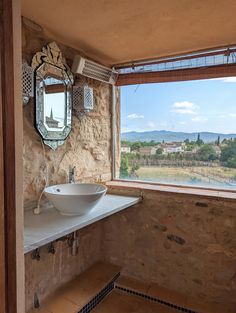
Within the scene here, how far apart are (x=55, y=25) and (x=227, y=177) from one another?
1922mm

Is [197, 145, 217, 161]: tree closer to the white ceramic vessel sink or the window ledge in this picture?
the window ledge

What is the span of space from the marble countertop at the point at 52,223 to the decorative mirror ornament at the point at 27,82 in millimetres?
819

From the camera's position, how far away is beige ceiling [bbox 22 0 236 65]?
1505mm

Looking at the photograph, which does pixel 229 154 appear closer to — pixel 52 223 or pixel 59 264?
pixel 52 223

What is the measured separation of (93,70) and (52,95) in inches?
20.5

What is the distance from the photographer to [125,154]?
2.78m

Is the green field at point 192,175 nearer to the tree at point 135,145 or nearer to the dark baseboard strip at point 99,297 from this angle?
the tree at point 135,145

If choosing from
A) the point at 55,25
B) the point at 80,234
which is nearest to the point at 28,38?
the point at 55,25

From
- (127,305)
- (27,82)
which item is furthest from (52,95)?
(127,305)

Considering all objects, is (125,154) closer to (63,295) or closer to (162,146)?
(162,146)

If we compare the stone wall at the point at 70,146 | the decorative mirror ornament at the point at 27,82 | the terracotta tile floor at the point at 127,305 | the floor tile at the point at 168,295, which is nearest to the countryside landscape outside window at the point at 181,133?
the stone wall at the point at 70,146

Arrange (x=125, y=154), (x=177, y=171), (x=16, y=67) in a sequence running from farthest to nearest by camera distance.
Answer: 1. (x=125, y=154)
2. (x=177, y=171)
3. (x=16, y=67)

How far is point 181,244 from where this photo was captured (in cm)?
221

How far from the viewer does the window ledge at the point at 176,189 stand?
208 centimetres
